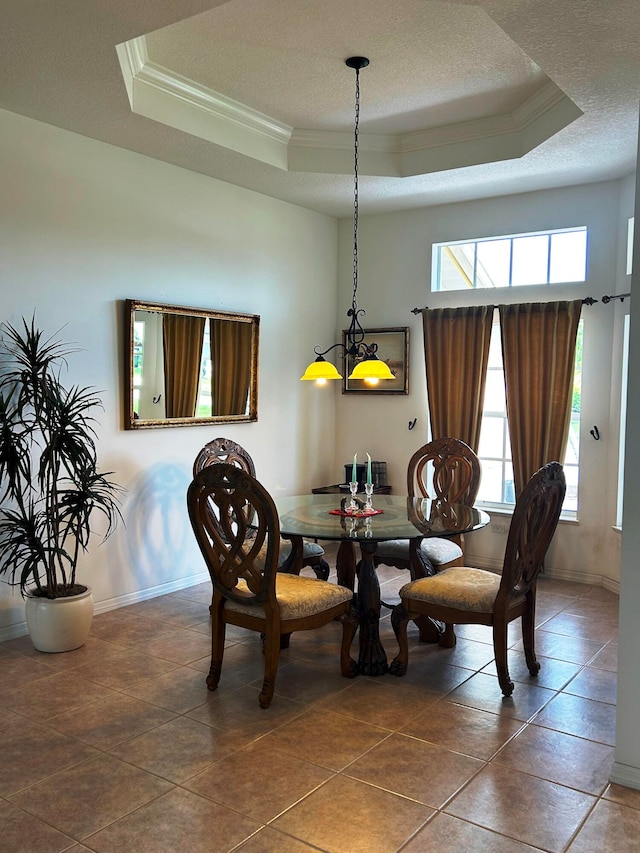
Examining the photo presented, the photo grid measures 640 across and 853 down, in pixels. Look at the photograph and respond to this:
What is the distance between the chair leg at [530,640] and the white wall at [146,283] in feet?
8.15

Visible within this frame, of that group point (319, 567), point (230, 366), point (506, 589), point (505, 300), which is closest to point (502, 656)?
point (506, 589)

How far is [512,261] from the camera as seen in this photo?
5621 millimetres

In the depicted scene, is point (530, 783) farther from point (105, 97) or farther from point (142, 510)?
point (105, 97)

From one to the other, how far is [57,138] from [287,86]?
1349 millimetres

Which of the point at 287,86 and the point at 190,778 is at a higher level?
the point at 287,86

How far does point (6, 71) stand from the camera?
3391 millimetres

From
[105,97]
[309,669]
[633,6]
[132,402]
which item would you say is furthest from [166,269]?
[633,6]

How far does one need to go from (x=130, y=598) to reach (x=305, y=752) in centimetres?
223

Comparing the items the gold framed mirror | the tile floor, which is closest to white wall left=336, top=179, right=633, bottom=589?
the gold framed mirror

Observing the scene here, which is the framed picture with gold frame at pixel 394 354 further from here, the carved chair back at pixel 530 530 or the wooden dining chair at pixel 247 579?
the wooden dining chair at pixel 247 579

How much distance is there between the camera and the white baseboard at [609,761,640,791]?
257 cm

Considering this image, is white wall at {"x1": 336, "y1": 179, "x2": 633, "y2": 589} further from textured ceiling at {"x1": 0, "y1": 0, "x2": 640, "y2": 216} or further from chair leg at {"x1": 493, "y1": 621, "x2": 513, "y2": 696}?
chair leg at {"x1": 493, "y1": 621, "x2": 513, "y2": 696}

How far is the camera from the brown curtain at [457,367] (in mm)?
5613

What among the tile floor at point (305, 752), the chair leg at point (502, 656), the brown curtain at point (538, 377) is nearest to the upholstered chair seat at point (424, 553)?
the tile floor at point (305, 752)
